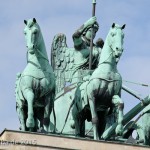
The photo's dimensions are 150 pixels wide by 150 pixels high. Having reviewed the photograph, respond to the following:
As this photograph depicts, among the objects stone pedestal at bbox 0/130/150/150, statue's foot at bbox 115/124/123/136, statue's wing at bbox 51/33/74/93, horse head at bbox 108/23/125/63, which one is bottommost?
stone pedestal at bbox 0/130/150/150

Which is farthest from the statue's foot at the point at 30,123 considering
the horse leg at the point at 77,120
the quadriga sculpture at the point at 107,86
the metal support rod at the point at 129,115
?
the metal support rod at the point at 129,115

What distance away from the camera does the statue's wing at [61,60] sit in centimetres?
3349

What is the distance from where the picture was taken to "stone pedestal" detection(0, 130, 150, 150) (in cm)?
2805

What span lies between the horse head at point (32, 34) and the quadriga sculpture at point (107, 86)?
5.32ft

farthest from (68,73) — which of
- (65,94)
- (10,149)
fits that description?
(10,149)

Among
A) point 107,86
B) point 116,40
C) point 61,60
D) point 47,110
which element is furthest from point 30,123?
point 61,60

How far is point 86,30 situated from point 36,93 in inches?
143

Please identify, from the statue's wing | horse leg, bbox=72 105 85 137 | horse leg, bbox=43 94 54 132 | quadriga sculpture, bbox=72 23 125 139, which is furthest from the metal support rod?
the statue's wing

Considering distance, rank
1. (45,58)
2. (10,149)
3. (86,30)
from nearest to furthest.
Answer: (10,149) < (45,58) < (86,30)

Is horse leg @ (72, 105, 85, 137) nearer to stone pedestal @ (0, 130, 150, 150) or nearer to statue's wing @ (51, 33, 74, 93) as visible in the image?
stone pedestal @ (0, 130, 150, 150)

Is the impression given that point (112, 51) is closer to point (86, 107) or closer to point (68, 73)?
point (86, 107)

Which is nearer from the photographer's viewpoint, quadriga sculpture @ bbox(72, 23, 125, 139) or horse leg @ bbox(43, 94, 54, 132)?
quadriga sculpture @ bbox(72, 23, 125, 139)

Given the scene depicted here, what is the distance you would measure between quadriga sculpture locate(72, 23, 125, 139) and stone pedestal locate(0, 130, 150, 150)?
646 mm

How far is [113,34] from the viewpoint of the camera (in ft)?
96.8
